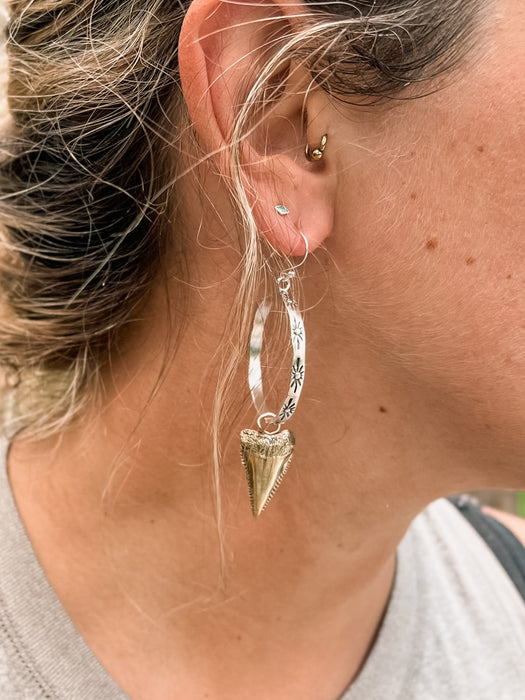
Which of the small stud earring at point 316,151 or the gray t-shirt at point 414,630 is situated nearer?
the small stud earring at point 316,151

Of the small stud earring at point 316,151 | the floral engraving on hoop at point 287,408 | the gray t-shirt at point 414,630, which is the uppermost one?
the small stud earring at point 316,151

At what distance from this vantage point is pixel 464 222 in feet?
2.73

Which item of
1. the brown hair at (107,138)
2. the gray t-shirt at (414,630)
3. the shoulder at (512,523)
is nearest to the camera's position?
the brown hair at (107,138)

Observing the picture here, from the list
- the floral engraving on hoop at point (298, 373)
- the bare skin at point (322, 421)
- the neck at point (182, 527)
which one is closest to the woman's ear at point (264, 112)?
the bare skin at point (322, 421)

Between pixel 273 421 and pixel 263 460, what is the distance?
5cm

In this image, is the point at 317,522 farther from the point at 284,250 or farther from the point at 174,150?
the point at 174,150

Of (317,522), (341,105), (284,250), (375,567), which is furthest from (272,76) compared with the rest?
(375,567)

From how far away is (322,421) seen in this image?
1.00m

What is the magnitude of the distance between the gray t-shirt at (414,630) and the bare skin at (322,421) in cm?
3

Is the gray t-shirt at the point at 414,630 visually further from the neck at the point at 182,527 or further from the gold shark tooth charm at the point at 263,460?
the gold shark tooth charm at the point at 263,460

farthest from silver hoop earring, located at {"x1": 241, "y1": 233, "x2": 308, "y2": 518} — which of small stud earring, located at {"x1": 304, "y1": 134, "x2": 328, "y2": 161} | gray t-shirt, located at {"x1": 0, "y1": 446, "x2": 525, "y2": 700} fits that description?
gray t-shirt, located at {"x1": 0, "y1": 446, "x2": 525, "y2": 700}

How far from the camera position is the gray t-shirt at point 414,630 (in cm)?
100

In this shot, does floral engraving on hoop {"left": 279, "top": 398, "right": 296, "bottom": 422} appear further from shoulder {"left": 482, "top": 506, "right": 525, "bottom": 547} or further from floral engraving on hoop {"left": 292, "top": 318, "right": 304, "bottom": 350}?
shoulder {"left": 482, "top": 506, "right": 525, "bottom": 547}

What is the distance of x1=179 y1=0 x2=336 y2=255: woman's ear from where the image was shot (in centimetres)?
80
